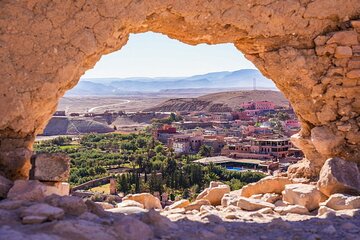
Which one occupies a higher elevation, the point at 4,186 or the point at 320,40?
the point at 320,40

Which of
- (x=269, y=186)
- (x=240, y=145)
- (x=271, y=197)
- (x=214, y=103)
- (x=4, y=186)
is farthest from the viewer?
(x=214, y=103)

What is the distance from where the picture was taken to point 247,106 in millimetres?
93812

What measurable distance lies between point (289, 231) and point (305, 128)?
2.64 meters

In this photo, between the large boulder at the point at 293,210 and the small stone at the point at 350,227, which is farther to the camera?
the large boulder at the point at 293,210

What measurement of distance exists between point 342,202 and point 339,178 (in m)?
0.48

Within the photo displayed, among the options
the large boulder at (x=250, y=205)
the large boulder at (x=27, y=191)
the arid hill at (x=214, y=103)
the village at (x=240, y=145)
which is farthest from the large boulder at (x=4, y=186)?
the arid hill at (x=214, y=103)

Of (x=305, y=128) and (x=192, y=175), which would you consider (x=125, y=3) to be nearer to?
(x=305, y=128)

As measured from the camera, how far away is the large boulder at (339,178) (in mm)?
5211

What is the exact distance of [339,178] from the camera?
5.28m

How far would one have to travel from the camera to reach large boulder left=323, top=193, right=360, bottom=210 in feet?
15.6

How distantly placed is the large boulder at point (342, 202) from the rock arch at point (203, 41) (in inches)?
40.3

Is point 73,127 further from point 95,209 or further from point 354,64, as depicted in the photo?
point 95,209

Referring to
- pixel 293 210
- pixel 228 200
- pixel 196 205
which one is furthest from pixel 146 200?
pixel 293 210

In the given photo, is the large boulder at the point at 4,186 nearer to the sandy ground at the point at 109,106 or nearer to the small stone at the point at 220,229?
the small stone at the point at 220,229
